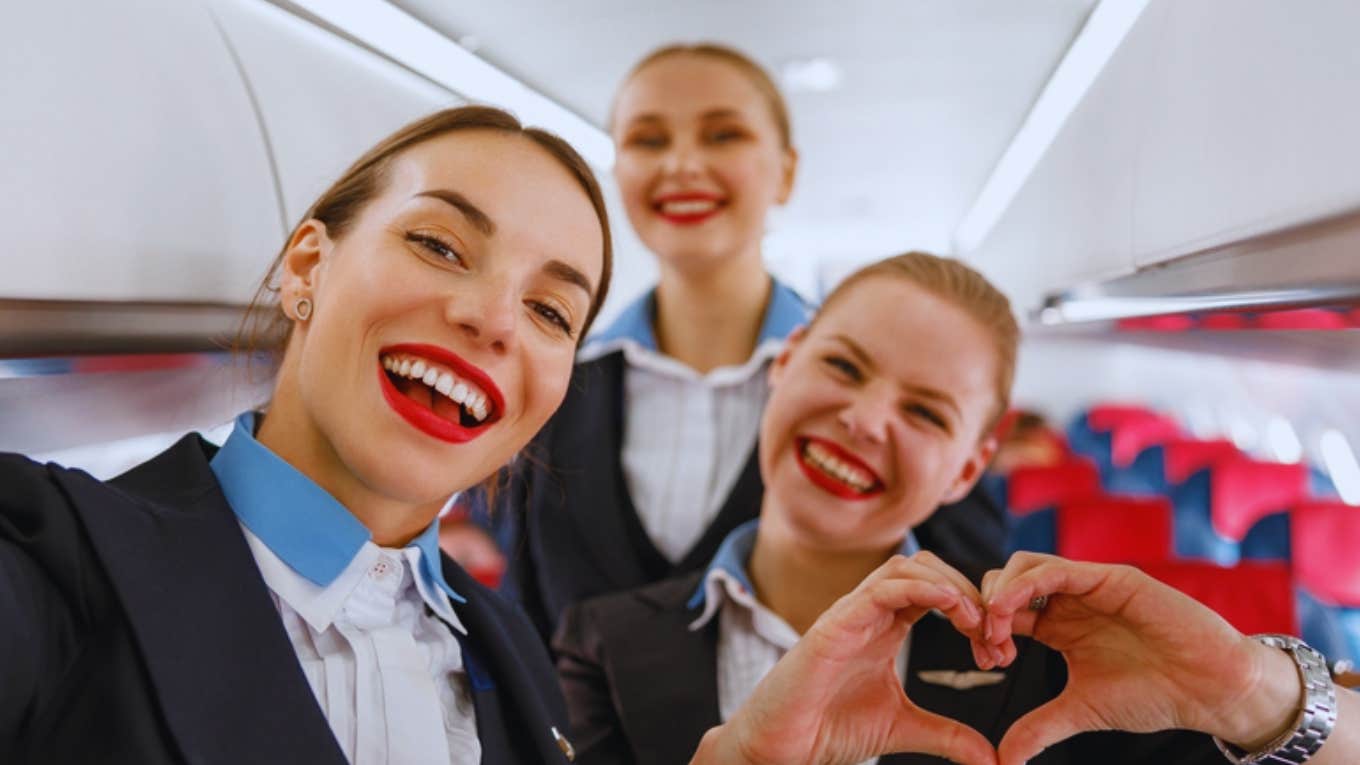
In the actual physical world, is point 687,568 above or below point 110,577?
below

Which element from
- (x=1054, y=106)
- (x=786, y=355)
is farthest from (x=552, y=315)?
(x=1054, y=106)

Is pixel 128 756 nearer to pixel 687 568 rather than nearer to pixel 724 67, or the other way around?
pixel 687 568

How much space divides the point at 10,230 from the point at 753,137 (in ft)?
3.16

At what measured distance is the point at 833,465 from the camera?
1.03m

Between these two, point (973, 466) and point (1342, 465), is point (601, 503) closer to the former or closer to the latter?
point (973, 466)

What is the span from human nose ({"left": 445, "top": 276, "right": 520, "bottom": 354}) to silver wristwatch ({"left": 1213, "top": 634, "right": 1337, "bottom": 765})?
0.60m

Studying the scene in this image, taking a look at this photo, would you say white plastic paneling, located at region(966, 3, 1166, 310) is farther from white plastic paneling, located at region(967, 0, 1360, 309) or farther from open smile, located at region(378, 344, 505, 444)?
open smile, located at region(378, 344, 505, 444)

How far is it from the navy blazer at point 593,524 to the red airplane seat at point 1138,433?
2.47 meters

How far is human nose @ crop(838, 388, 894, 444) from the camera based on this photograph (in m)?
0.95

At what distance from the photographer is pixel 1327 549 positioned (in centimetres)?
169

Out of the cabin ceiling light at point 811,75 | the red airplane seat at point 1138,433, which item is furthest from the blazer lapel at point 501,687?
the red airplane seat at point 1138,433

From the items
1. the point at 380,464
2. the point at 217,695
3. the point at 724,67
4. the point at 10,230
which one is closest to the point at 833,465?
the point at 380,464

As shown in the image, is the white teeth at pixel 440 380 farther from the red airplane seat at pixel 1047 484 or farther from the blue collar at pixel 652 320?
the red airplane seat at pixel 1047 484

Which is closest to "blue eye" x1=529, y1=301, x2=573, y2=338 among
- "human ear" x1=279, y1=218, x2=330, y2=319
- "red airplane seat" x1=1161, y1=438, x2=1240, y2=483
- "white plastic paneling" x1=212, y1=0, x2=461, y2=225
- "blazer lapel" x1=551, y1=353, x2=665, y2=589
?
"human ear" x1=279, y1=218, x2=330, y2=319
